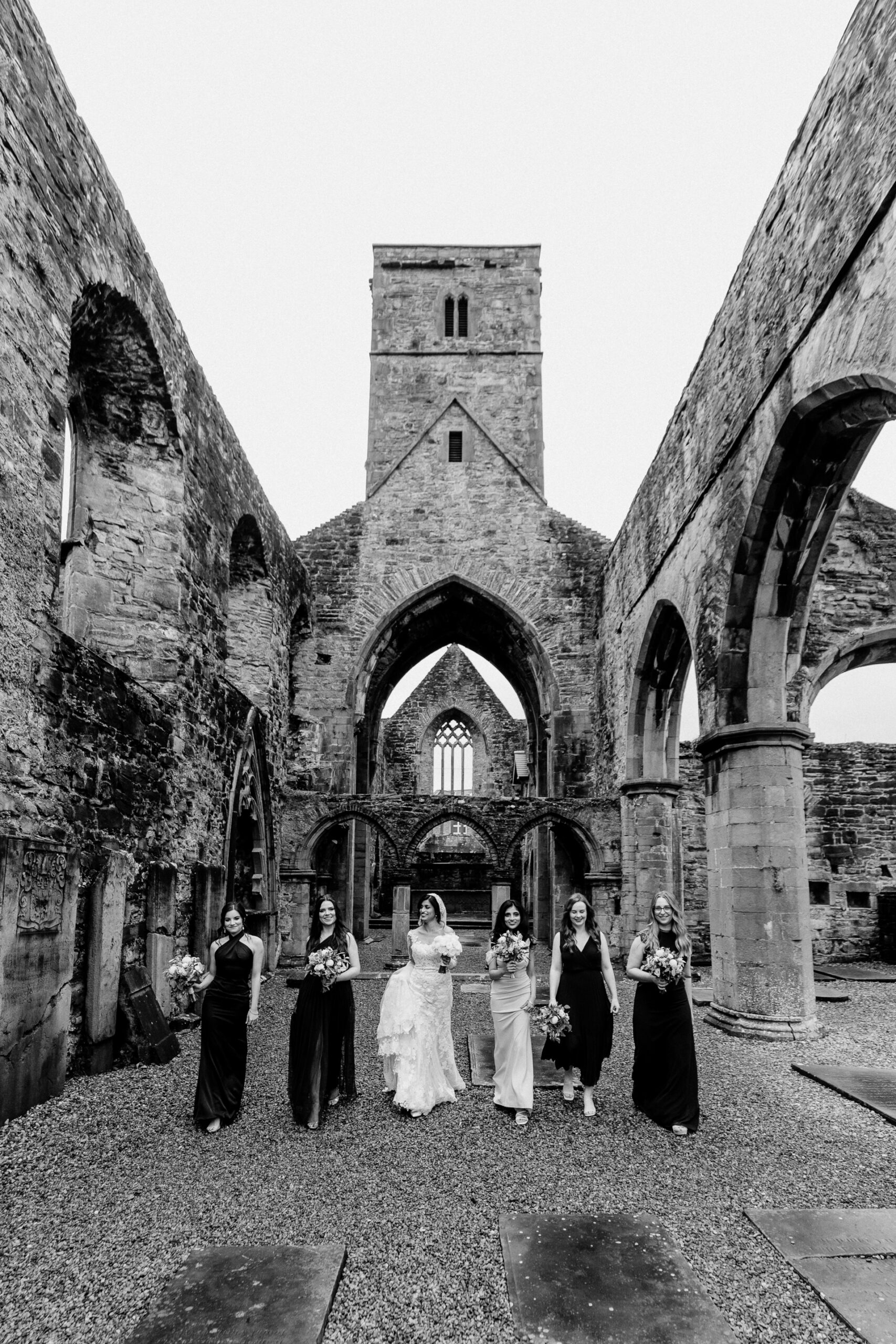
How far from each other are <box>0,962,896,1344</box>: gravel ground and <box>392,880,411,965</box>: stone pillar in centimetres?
710

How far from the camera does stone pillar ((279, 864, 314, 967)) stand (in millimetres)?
13523

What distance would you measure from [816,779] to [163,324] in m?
12.4

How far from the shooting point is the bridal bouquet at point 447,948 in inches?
222

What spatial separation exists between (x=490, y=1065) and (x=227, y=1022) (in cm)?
Answer: 257

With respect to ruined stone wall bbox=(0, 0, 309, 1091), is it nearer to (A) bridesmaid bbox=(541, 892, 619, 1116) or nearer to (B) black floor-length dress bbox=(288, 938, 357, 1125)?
(B) black floor-length dress bbox=(288, 938, 357, 1125)

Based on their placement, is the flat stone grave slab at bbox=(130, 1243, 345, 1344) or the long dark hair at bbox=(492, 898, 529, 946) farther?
the long dark hair at bbox=(492, 898, 529, 946)

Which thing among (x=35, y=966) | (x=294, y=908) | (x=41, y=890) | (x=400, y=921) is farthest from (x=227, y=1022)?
(x=294, y=908)

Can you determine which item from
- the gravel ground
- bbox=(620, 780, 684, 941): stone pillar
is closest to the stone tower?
bbox=(620, 780, 684, 941): stone pillar

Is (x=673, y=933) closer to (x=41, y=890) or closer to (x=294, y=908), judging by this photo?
(x=41, y=890)

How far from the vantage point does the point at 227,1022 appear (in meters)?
5.22

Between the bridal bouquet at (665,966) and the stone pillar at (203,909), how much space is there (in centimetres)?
480

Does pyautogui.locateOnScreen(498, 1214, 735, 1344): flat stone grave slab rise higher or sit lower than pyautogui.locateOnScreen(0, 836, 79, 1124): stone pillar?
lower

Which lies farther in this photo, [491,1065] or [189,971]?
[491,1065]

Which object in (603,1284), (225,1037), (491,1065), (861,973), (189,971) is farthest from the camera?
(861,973)
